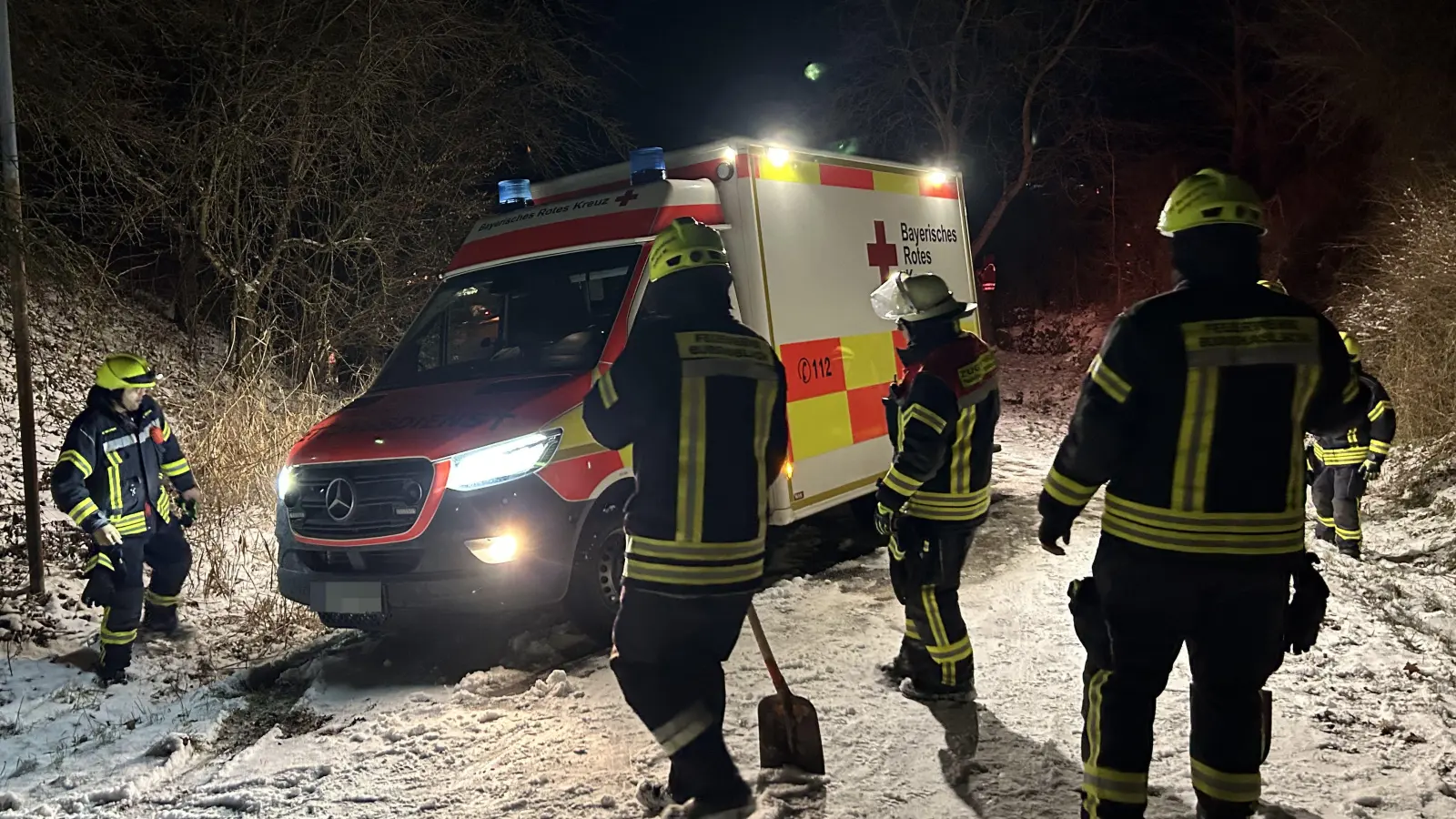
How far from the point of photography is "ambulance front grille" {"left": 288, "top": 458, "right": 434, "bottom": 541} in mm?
4465

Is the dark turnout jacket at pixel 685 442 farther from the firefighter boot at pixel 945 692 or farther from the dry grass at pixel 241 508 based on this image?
the dry grass at pixel 241 508

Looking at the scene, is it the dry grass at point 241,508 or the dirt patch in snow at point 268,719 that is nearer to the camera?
the dirt patch in snow at point 268,719

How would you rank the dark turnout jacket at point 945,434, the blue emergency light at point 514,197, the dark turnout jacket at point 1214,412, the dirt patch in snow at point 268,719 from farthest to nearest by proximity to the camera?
the blue emergency light at point 514,197
the dirt patch in snow at point 268,719
the dark turnout jacket at point 945,434
the dark turnout jacket at point 1214,412

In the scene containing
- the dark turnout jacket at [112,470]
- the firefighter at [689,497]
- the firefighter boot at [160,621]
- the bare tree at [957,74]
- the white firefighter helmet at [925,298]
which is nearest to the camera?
the firefighter at [689,497]

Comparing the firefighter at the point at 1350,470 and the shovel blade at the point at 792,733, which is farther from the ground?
the firefighter at the point at 1350,470

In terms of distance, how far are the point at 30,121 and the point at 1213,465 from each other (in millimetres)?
8827

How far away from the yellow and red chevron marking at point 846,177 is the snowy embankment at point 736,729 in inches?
102

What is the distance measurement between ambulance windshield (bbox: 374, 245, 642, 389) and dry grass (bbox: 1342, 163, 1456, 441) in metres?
6.77

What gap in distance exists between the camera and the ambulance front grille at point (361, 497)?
446 cm

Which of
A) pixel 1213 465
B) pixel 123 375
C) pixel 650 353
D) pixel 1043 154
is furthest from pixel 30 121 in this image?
pixel 1043 154

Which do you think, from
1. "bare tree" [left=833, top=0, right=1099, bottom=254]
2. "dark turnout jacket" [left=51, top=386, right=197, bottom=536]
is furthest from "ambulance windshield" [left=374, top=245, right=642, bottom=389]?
"bare tree" [left=833, top=0, right=1099, bottom=254]

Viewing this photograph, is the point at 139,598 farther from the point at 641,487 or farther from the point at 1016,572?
the point at 1016,572

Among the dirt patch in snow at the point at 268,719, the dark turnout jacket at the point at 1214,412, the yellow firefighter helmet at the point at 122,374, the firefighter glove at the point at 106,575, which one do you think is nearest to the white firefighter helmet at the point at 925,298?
the dark turnout jacket at the point at 1214,412

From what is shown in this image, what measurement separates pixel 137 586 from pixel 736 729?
3227mm
